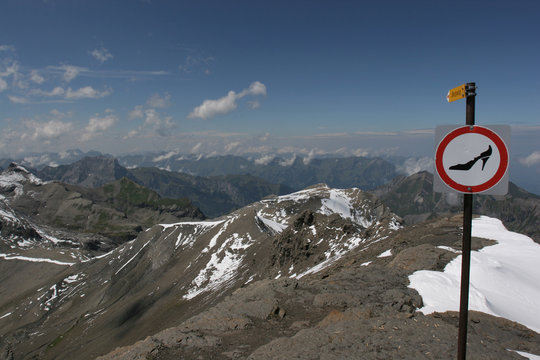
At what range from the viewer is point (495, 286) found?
1700cm

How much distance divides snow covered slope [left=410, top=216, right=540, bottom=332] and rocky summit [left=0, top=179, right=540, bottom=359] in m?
0.99

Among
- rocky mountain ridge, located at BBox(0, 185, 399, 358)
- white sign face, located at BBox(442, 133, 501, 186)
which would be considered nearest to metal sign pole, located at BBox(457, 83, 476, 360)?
white sign face, located at BBox(442, 133, 501, 186)

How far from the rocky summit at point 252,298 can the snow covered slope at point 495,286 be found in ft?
3.23

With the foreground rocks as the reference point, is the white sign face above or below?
above

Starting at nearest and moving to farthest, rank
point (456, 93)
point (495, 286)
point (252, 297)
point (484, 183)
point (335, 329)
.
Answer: point (484, 183) → point (456, 93) → point (335, 329) → point (495, 286) → point (252, 297)

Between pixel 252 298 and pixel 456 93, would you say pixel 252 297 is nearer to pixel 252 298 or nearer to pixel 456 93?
pixel 252 298

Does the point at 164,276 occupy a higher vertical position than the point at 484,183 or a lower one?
lower

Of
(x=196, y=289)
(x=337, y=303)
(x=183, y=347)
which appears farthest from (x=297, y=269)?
(x=183, y=347)

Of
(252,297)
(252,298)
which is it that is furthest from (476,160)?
(252,297)

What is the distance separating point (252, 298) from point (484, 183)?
1595cm

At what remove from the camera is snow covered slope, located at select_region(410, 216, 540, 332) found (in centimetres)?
1462

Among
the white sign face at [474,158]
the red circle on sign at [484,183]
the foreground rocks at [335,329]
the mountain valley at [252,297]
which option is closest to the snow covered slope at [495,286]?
the foreground rocks at [335,329]

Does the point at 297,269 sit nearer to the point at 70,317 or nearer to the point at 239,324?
the point at 239,324

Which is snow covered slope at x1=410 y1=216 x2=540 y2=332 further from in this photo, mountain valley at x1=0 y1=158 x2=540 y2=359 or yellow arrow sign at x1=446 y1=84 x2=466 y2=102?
yellow arrow sign at x1=446 y1=84 x2=466 y2=102
